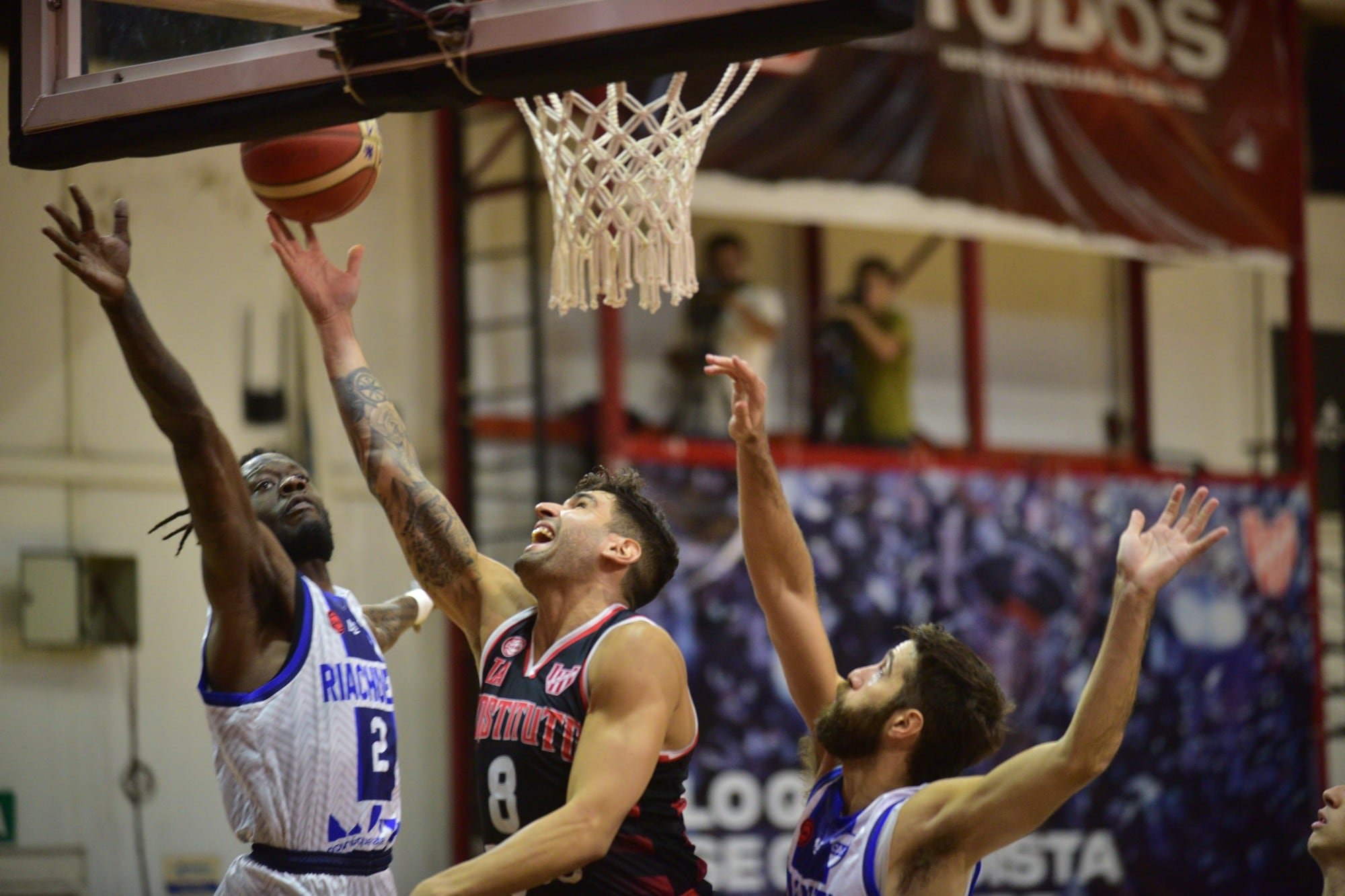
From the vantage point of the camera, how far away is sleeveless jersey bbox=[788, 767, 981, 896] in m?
3.72

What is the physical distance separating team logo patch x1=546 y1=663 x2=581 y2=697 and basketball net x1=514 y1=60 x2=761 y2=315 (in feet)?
3.49

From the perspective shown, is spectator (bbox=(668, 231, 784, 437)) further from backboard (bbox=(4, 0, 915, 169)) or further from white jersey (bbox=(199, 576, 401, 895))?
backboard (bbox=(4, 0, 915, 169))

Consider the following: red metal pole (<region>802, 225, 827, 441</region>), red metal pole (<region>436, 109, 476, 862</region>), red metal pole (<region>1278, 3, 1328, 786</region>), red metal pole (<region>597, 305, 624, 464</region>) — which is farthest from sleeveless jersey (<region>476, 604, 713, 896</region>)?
red metal pole (<region>1278, 3, 1328, 786</region>)

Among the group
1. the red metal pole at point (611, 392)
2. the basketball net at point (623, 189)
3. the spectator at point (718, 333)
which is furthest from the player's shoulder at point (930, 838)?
the spectator at point (718, 333)

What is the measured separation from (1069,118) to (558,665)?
29.1ft

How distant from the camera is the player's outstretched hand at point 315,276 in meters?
4.21

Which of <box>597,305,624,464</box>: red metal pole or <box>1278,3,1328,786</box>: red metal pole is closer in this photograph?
<box>597,305,624,464</box>: red metal pole

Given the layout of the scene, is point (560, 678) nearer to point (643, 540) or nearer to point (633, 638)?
point (633, 638)

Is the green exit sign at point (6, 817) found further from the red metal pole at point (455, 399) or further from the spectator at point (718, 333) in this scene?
the spectator at point (718, 333)

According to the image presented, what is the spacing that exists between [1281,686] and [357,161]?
31.8 ft

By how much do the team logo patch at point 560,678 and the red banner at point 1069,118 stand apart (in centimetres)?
673

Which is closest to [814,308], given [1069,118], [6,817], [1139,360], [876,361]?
[876,361]

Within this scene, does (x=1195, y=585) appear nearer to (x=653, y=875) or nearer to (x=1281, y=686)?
(x=1281, y=686)

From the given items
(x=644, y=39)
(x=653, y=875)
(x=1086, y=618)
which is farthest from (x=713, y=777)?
(x=644, y=39)
